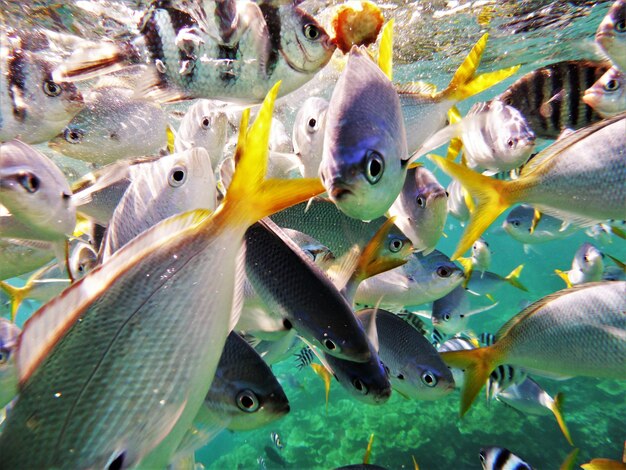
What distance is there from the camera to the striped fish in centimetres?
294

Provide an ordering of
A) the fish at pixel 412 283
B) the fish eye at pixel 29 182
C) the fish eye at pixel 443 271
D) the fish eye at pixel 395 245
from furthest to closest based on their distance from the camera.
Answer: the fish eye at pixel 443 271 < the fish at pixel 412 283 < the fish eye at pixel 395 245 < the fish eye at pixel 29 182

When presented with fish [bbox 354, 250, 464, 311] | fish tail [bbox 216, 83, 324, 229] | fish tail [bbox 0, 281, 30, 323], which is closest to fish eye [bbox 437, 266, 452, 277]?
fish [bbox 354, 250, 464, 311]

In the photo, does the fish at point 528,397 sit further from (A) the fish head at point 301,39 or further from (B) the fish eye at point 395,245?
(A) the fish head at point 301,39

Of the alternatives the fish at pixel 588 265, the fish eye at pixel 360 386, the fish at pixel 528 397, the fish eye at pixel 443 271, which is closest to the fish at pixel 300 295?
the fish eye at pixel 360 386

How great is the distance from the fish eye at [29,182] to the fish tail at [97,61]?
0.62 meters

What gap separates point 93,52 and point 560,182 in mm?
2798

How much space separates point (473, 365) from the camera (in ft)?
7.66

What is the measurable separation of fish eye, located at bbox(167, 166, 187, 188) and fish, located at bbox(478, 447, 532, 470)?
3.49m

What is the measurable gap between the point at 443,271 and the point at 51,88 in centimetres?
333

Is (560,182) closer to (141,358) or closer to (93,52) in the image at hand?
(141,358)

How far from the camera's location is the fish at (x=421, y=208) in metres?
2.42

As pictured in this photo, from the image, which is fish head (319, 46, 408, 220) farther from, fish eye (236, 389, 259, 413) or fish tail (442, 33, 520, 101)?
fish eye (236, 389, 259, 413)

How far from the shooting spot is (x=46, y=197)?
1.88 meters

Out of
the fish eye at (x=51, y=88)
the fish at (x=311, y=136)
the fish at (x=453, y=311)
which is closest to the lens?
the fish at (x=311, y=136)
